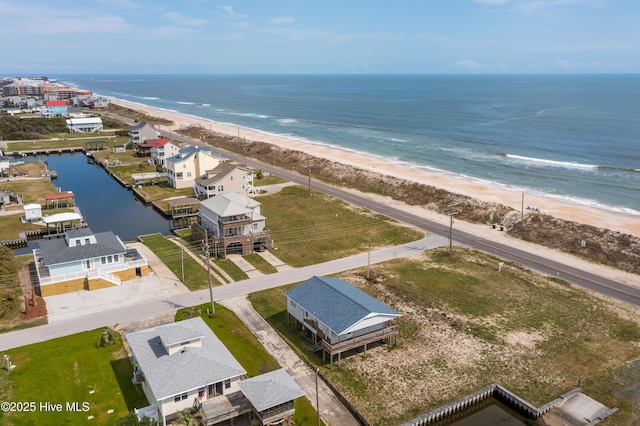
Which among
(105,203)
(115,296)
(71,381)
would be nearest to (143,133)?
(105,203)

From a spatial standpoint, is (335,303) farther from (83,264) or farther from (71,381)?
(83,264)

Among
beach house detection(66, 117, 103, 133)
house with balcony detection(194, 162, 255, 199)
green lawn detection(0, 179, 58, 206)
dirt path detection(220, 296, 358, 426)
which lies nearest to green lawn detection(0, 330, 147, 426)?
dirt path detection(220, 296, 358, 426)

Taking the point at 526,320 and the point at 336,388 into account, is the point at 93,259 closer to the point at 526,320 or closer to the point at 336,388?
the point at 336,388

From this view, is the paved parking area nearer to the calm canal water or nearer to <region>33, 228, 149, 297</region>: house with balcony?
<region>33, 228, 149, 297</region>: house with balcony

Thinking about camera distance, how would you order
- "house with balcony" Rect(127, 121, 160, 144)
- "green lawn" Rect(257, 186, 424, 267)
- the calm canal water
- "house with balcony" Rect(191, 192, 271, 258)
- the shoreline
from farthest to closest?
"house with balcony" Rect(127, 121, 160, 144), the shoreline, the calm canal water, "green lawn" Rect(257, 186, 424, 267), "house with balcony" Rect(191, 192, 271, 258)

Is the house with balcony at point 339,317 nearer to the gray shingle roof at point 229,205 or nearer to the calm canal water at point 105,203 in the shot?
the gray shingle roof at point 229,205

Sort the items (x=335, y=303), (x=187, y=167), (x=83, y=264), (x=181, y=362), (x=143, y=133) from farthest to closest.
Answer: (x=143, y=133) < (x=187, y=167) < (x=83, y=264) < (x=335, y=303) < (x=181, y=362)
